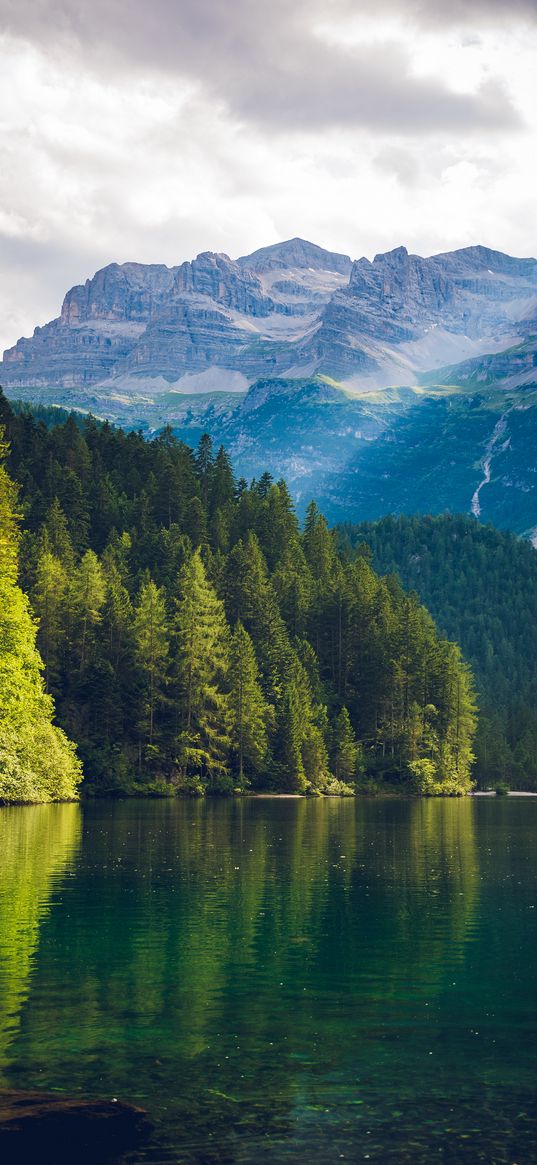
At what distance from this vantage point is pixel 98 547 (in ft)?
573

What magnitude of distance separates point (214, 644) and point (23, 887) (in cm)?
9791

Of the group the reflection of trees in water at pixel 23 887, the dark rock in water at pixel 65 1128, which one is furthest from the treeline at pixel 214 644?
the dark rock in water at pixel 65 1128

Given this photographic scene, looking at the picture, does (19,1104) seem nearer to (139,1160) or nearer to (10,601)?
(139,1160)

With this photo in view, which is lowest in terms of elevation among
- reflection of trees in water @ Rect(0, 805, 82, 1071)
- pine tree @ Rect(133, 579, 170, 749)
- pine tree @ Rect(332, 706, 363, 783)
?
reflection of trees in water @ Rect(0, 805, 82, 1071)

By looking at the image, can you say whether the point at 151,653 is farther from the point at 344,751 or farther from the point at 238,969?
the point at 238,969

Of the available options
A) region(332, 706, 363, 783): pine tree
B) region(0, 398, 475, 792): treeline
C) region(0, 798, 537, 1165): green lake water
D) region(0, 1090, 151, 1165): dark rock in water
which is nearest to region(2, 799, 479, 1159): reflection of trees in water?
region(0, 798, 537, 1165): green lake water

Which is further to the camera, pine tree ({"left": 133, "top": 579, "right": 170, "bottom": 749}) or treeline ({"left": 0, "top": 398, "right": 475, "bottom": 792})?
pine tree ({"left": 133, "top": 579, "right": 170, "bottom": 749})

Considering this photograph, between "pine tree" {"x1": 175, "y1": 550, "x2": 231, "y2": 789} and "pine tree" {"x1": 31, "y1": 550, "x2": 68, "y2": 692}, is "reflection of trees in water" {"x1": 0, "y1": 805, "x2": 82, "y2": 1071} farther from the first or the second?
"pine tree" {"x1": 175, "y1": 550, "x2": 231, "y2": 789}

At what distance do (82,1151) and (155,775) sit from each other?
114 m

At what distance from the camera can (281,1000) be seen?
26.8 metres

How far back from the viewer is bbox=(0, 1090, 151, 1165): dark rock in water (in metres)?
17.0

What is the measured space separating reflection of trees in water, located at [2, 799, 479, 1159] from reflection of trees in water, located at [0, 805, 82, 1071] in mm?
553

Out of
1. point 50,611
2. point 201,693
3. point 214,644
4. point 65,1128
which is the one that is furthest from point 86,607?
point 65,1128

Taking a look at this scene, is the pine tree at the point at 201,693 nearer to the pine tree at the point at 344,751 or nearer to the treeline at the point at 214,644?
the treeline at the point at 214,644
